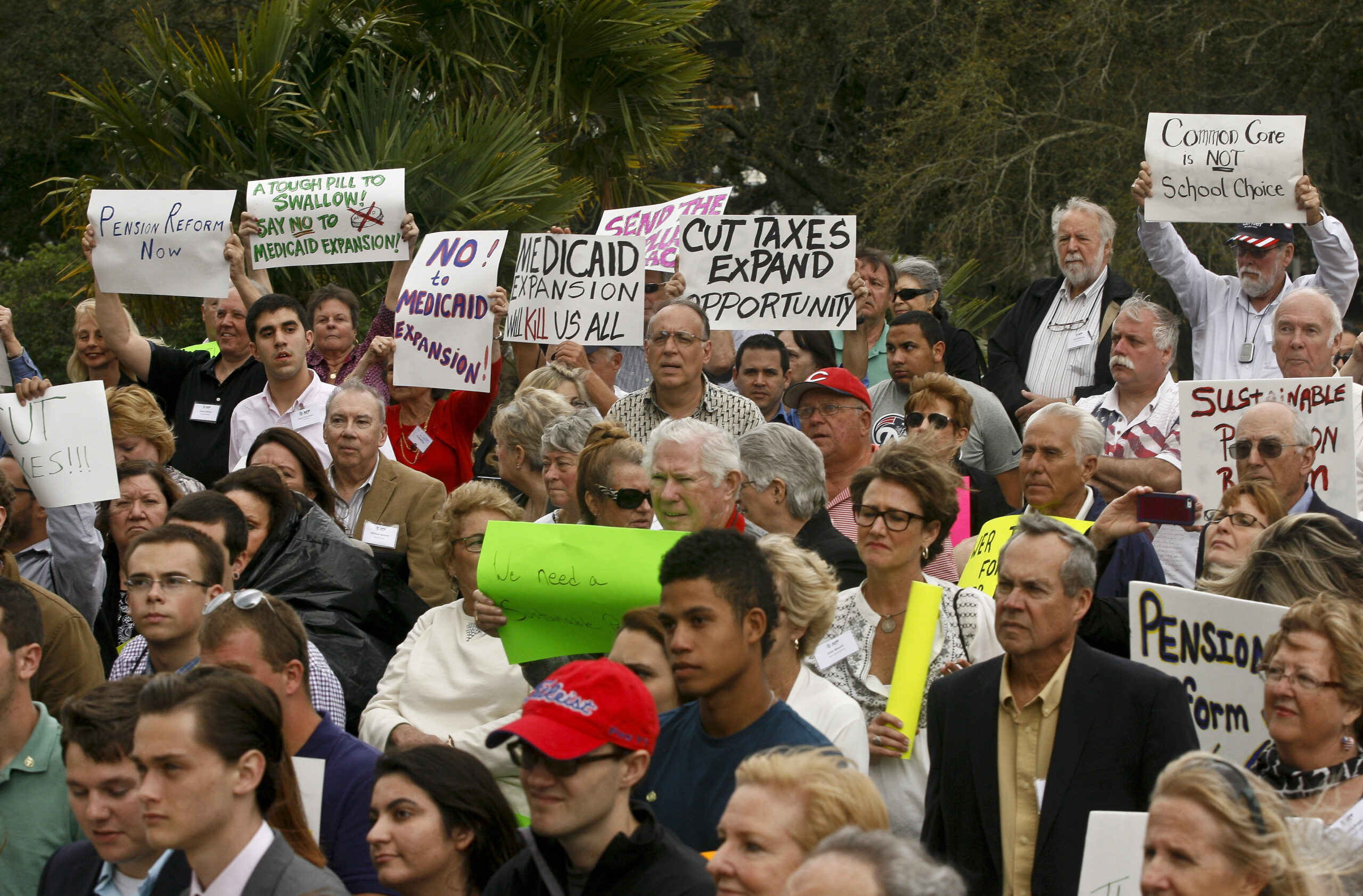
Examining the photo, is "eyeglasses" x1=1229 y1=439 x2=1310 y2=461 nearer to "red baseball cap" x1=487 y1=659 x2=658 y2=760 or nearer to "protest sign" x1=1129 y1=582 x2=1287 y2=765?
"protest sign" x1=1129 y1=582 x2=1287 y2=765

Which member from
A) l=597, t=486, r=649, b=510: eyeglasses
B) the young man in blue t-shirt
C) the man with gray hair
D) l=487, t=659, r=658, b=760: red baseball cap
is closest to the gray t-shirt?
A: the man with gray hair

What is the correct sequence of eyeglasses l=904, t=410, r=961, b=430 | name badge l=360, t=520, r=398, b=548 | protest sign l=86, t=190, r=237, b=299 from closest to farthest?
name badge l=360, t=520, r=398, b=548
eyeglasses l=904, t=410, r=961, b=430
protest sign l=86, t=190, r=237, b=299

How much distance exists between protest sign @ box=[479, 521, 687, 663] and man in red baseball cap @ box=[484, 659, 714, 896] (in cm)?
139

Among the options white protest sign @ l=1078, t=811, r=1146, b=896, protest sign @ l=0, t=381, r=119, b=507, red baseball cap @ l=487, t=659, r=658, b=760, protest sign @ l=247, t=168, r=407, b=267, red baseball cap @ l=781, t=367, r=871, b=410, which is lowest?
white protest sign @ l=1078, t=811, r=1146, b=896

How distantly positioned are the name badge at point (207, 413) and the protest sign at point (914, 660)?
4.59 metres

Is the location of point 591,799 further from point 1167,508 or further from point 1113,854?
point 1167,508

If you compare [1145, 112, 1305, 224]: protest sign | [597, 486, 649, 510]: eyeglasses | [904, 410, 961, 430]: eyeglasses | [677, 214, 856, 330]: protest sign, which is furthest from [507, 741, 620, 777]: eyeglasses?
[1145, 112, 1305, 224]: protest sign

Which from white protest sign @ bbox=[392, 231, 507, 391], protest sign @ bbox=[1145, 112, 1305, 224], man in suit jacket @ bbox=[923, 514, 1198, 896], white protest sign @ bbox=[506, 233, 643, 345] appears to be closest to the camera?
man in suit jacket @ bbox=[923, 514, 1198, 896]

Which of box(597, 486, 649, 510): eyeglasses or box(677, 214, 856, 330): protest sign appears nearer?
box(597, 486, 649, 510): eyeglasses

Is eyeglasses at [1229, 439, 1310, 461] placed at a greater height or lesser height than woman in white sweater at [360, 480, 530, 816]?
greater

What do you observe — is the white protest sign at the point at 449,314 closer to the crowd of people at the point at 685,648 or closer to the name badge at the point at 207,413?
the crowd of people at the point at 685,648

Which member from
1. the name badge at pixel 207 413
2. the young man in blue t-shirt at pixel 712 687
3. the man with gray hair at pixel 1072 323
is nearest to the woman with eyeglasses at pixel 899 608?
the young man in blue t-shirt at pixel 712 687

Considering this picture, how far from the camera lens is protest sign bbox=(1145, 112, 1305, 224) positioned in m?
8.23

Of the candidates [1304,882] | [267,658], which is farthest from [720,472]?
[1304,882]
